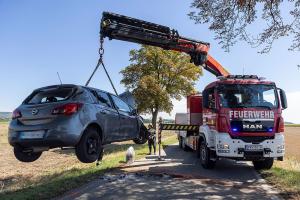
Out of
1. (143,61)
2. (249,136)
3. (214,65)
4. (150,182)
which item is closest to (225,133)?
(249,136)

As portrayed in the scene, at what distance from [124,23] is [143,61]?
81.0ft

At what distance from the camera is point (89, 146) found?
8406 mm

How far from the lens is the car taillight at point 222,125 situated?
1420cm

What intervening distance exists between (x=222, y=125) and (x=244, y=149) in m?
1.08

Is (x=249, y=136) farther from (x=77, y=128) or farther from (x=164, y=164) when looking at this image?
(x=77, y=128)

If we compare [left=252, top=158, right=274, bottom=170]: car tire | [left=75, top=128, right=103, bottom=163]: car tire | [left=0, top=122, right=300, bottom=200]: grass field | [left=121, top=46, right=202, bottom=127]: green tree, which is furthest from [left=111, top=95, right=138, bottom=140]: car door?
[left=121, top=46, right=202, bottom=127]: green tree

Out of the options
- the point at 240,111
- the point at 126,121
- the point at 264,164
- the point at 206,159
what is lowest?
the point at 264,164

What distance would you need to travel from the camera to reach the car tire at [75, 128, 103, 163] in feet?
26.8

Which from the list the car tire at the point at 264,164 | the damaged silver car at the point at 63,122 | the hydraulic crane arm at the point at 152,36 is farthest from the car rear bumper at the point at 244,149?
the damaged silver car at the point at 63,122

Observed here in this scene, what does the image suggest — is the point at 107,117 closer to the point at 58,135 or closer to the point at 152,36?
the point at 58,135

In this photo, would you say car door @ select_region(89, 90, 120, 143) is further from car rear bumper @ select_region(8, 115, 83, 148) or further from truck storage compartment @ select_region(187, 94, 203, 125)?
truck storage compartment @ select_region(187, 94, 203, 125)

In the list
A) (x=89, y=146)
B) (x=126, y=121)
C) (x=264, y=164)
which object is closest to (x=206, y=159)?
(x=264, y=164)

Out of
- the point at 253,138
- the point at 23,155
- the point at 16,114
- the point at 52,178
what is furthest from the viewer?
the point at 52,178

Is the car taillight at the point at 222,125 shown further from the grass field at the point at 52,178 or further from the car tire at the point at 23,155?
the car tire at the point at 23,155
